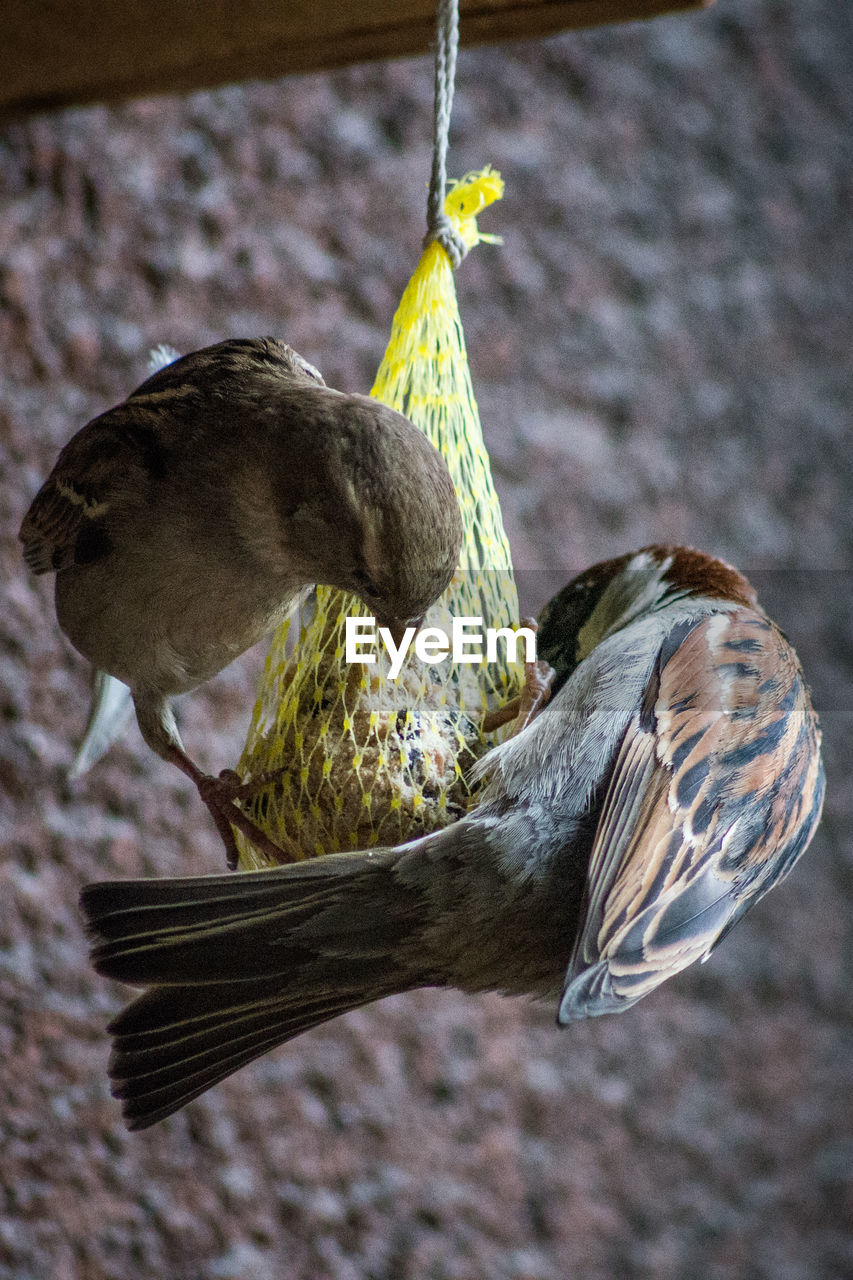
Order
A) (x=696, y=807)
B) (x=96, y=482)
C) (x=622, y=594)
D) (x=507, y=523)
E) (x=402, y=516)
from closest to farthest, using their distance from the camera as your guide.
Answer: (x=402, y=516), (x=696, y=807), (x=96, y=482), (x=622, y=594), (x=507, y=523)

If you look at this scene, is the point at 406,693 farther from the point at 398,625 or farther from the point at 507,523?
the point at 507,523

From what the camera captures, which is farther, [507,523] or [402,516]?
[507,523]

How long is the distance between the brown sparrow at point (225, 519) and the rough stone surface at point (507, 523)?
2.45 ft

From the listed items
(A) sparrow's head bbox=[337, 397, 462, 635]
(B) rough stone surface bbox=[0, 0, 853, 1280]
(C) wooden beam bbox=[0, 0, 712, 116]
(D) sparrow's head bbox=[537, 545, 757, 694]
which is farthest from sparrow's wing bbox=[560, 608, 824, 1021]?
(B) rough stone surface bbox=[0, 0, 853, 1280]

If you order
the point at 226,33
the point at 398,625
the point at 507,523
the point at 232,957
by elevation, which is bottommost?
the point at 232,957

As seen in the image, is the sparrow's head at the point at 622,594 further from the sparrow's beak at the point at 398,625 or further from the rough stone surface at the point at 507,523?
the rough stone surface at the point at 507,523

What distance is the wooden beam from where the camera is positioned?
1022 mm

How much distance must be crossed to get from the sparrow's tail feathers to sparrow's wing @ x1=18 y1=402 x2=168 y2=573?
34 cm

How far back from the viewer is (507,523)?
1913mm

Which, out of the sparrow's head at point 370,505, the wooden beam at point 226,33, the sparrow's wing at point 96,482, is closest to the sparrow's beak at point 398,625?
the sparrow's head at point 370,505

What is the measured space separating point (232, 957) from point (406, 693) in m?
0.26

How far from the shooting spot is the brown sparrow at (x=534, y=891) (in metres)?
0.79

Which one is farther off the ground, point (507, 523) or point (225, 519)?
point (507, 523)

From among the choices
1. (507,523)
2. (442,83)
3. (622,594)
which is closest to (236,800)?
(622,594)
